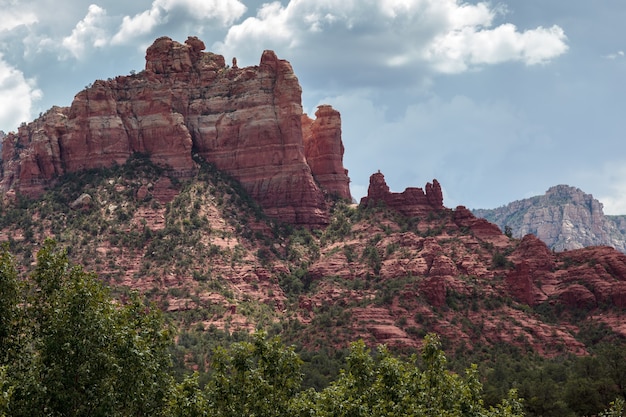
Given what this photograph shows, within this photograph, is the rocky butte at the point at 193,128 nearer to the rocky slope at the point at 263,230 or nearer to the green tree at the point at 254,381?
the rocky slope at the point at 263,230

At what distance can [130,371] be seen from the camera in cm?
3002

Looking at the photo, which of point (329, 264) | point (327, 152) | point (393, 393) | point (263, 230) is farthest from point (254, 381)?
point (327, 152)

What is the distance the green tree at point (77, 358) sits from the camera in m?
28.6

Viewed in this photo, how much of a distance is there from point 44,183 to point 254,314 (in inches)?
2051

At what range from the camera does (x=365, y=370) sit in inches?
1404

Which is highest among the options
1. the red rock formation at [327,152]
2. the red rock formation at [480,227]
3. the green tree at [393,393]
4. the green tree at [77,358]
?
the red rock formation at [327,152]

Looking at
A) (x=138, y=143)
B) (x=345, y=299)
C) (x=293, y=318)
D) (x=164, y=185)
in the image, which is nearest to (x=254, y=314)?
(x=293, y=318)

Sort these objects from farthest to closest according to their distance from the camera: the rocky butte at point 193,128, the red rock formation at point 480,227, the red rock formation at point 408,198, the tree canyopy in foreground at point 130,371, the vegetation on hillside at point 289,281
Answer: the rocky butte at point 193,128 < the red rock formation at point 408,198 < the red rock formation at point 480,227 < the vegetation on hillside at point 289,281 < the tree canyopy in foreground at point 130,371

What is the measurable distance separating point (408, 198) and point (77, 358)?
107 m

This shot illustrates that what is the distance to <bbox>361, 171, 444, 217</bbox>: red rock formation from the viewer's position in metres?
131

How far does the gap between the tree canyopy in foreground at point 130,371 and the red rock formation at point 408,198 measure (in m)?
96.4

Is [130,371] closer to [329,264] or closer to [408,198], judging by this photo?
[329,264]

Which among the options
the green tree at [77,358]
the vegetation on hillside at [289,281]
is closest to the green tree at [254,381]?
the green tree at [77,358]

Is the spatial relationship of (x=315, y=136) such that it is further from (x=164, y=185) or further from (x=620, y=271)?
(x=620, y=271)
